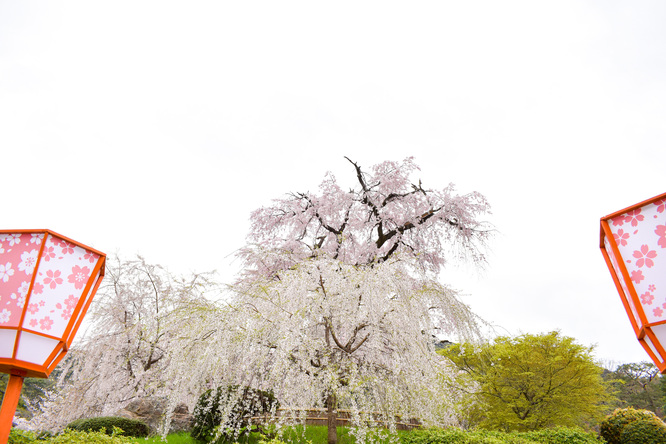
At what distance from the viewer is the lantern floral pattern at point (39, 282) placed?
103 inches

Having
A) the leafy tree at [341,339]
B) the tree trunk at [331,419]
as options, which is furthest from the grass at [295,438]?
the leafy tree at [341,339]

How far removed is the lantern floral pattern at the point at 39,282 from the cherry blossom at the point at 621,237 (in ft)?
11.6

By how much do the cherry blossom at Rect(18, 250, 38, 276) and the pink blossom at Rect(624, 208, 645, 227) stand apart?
3751 mm

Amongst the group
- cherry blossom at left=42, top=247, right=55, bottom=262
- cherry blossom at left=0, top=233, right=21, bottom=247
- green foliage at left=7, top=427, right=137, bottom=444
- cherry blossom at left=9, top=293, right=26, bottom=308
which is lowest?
green foliage at left=7, top=427, right=137, bottom=444

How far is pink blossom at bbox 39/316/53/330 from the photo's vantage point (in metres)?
2.64

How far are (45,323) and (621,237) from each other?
3657mm

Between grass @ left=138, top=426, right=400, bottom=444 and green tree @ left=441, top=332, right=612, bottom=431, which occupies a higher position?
green tree @ left=441, top=332, right=612, bottom=431

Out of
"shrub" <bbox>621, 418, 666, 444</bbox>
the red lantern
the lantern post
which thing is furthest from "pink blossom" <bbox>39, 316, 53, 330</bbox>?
"shrub" <bbox>621, 418, 666, 444</bbox>

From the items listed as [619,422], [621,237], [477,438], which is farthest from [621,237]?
[619,422]

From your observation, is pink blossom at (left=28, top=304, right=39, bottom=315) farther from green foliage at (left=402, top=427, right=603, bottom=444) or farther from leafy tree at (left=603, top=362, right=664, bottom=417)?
leafy tree at (left=603, top=362, right=664, bottom=417)

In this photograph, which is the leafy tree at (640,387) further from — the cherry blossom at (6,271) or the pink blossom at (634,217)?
the cherry blossom at (6,271)

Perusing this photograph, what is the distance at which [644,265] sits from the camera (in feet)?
6.26

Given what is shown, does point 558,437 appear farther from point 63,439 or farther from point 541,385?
point 63,439

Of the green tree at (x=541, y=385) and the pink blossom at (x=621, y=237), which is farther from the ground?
the pink blossom at (x=621, y=237)
